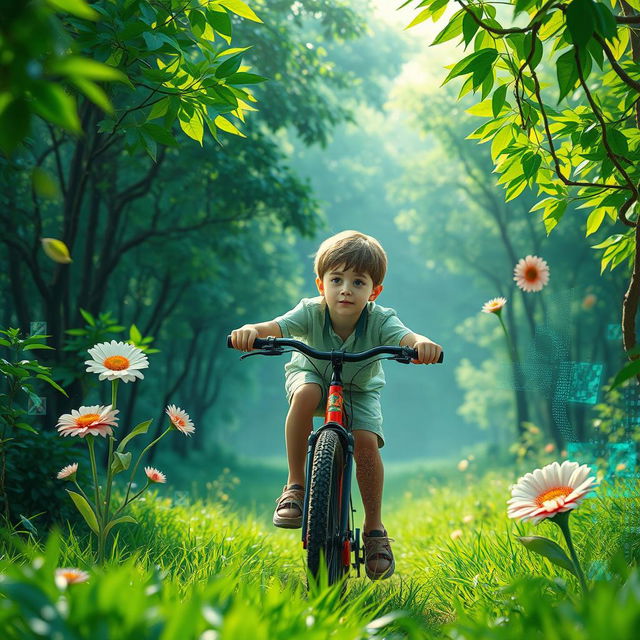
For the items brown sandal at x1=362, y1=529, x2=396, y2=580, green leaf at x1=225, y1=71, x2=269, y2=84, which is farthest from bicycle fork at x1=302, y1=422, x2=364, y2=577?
green leaf at x1=225, y1=71, x2=269, y2=84

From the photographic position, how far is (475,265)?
16.7m

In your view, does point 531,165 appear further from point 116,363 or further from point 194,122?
point 116,363

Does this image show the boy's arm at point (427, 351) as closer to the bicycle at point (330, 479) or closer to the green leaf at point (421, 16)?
→ the bicycle at point (330, 479)

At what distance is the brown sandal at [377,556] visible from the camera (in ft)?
10.1

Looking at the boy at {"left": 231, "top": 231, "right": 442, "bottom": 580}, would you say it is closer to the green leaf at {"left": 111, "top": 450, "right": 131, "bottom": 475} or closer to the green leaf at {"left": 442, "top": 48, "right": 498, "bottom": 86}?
the green leaf at {"left": 111, "top": 450, "right": 131, "bottom": 475}

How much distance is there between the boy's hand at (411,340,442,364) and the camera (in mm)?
2760

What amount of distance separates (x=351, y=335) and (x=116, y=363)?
1.06 meters

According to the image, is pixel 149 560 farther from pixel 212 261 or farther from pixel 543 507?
pixel 212 261

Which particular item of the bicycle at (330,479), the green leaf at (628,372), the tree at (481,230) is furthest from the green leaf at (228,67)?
the tree at (481,230)

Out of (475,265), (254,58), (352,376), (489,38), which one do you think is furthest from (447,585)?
(475,265)

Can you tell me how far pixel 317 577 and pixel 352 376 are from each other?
976 millimetres

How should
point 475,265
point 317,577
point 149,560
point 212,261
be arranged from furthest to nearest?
1. point 475,265
2. point 212,261
3. point 149,560
4. point 317,577

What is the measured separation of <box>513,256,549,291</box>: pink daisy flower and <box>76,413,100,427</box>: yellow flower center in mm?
2968
